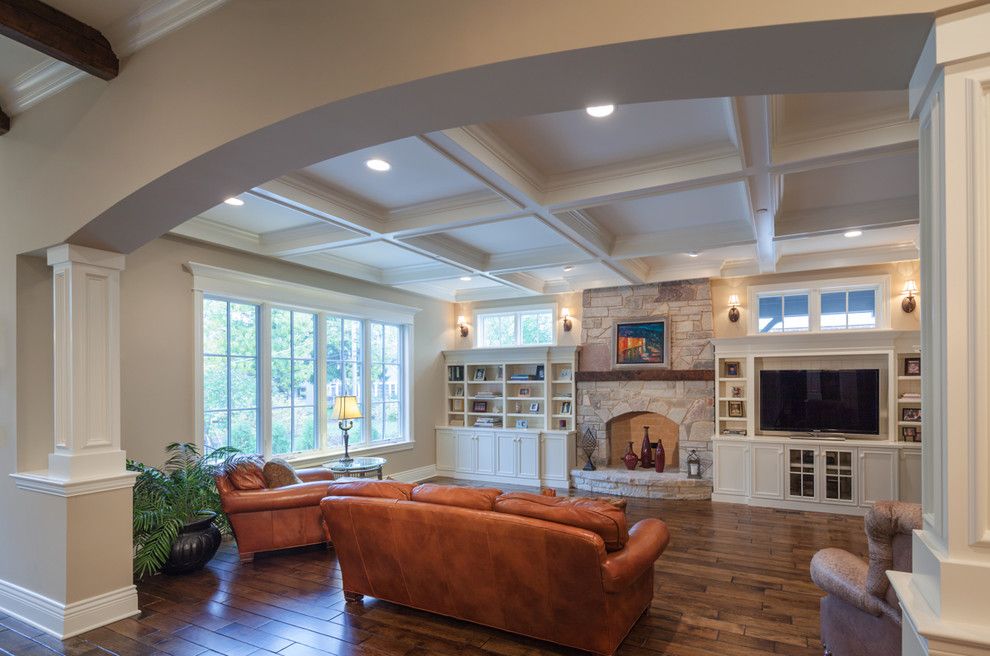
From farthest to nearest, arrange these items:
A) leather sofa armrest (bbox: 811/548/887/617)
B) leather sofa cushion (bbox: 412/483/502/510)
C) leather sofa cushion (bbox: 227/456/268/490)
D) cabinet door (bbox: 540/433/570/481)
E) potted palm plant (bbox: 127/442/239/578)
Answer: cabinet door (bbox: 540/433/570/481) < leather sofa cushion (bbox: 227/456/268/490) < potted palm plant (bbox: 127/442/239/578) < leather sofa cushion (bbox: 412/483/502/510) < leather sofa armrest (bbox: 811/548/887/617)

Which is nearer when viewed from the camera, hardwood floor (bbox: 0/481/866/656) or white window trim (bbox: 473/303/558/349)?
hardwood floor (bbox: 0/481/866/656)

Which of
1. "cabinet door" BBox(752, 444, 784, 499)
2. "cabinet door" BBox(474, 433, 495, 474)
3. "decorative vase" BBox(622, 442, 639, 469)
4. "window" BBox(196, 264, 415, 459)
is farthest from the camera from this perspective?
"cabinet door" BBox(474, 433, 495, 474)

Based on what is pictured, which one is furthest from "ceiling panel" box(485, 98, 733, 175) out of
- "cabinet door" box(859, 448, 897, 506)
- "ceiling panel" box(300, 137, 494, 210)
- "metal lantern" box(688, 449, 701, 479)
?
"metal lantern" box(688, 449, 701, 479)

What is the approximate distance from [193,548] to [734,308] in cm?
648

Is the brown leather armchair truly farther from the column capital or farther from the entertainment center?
the entertainment center

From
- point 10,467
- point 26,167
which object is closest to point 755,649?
point 10,467

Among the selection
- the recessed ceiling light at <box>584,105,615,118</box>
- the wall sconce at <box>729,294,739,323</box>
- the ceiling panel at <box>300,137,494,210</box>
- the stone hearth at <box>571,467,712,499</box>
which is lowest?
the stone hearth at <box>571,467,712,499</box>

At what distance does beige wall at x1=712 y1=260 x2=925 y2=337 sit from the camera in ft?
21.5

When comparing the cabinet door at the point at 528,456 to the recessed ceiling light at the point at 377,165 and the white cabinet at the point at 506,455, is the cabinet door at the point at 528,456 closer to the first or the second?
the white cabinet at the point at 506,455

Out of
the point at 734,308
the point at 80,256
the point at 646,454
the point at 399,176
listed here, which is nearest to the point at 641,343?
the point at 734,308

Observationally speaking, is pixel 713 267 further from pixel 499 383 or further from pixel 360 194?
pixel 360 194

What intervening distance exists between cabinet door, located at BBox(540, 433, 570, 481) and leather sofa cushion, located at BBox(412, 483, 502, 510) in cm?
479

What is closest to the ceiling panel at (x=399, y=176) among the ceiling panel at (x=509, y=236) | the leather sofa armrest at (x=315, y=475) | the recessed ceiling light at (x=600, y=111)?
the ceiling panel at (x=509, y=236)

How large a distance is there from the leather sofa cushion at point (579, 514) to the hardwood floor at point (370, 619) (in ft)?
2.29
